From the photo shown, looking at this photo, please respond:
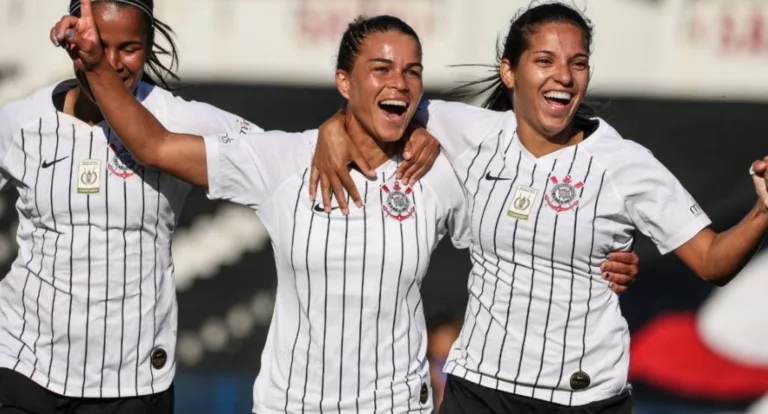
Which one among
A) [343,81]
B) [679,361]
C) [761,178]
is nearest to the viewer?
[761,178]

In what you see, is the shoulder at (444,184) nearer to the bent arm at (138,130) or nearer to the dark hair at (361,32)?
the dark hair at (361,32)

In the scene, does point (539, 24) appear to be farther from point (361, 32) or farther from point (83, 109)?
point (83, 109)

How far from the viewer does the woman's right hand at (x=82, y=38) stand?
4270mm

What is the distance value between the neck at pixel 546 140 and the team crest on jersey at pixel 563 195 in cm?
14

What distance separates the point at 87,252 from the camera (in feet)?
15.2

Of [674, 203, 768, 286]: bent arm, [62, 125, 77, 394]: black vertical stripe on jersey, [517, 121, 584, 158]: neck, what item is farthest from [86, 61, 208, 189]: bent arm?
[674, 203, 768, 286]: bent arm

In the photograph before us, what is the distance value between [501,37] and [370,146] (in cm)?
367

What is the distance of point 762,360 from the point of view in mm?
7871

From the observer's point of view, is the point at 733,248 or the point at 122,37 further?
the point at 122,37

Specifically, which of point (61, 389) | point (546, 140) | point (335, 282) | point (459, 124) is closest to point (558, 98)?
point (546, 140)

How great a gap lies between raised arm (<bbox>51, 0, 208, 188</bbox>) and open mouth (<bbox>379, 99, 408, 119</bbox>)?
1.89 ft

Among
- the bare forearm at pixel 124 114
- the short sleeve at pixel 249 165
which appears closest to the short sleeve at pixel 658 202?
the short sleeve at pixel 249 165

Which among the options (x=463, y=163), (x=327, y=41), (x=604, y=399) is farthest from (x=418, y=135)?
(x=327, y=41)

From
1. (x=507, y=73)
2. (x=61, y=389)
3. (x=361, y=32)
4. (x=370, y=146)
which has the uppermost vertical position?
(x=361, y=32)
